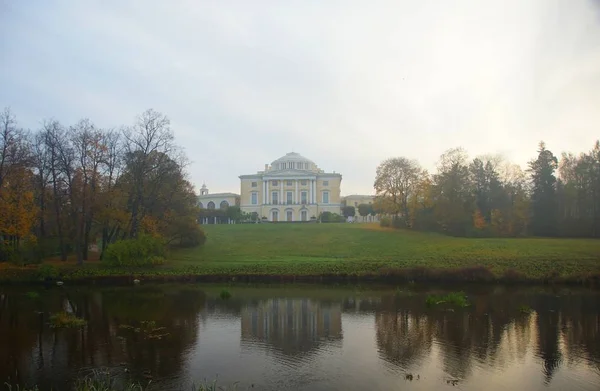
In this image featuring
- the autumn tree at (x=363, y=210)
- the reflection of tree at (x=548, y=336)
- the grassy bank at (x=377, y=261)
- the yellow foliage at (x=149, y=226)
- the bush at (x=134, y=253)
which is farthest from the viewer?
the autumn tree at (x=363, y=210)

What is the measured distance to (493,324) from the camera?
1591 centimetres

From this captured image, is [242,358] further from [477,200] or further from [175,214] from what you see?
[477,200]

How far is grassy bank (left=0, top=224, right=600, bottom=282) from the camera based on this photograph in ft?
87.9

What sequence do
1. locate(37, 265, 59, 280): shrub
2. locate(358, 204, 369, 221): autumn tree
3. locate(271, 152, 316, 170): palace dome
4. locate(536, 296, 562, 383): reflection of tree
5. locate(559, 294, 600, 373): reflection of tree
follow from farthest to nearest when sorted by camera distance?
locate(271, 152, 316, 170): palace dome → locate(358, 204, 369, 221): autumn tree → locate(37, 265, 59, 280): shrub → locate(559, 294, 600, 373): reflection of tree → locate(536, 296, 562, 383): reflection of tree

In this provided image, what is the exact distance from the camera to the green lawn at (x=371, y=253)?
92.3 feet

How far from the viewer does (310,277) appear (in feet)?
88.7

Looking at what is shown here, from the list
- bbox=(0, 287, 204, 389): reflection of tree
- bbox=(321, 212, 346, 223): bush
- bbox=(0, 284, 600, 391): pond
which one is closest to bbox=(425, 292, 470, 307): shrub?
bbox=(0, 284, 600, 391): pond

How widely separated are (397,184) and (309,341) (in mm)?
37116

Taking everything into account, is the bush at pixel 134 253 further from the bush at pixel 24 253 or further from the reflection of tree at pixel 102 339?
the reflection of tree at pixel 102 339

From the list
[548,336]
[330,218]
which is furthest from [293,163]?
[548,336]

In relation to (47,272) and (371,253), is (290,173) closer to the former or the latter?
(371,253)

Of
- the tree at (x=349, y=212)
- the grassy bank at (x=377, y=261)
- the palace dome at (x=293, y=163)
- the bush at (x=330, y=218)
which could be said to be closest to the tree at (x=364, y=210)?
the bush at (x=330, y=218)

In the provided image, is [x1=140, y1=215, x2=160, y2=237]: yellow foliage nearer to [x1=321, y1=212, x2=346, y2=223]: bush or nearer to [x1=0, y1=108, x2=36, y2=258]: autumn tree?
[x1=0, y1=108, x2=36, y2=258]: autumn tree

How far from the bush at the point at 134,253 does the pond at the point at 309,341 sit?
19.1ft
